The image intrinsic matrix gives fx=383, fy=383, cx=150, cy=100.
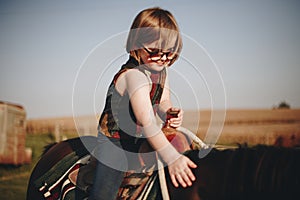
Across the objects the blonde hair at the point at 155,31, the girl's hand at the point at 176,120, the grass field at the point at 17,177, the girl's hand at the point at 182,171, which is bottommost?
the grass field at the point at 17,177

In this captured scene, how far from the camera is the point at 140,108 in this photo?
164 cm

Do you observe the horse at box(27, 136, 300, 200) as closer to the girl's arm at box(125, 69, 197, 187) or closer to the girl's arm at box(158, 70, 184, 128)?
the girl's arm at box(125, 69, 197, 187)

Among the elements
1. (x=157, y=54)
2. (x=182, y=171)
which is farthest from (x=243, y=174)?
(x=157, y=54)

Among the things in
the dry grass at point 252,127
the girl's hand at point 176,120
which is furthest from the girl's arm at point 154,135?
the dry grass at point 252,127

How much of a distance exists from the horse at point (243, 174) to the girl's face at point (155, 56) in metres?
0.43

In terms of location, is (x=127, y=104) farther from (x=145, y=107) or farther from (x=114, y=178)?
(x=114, y=178)

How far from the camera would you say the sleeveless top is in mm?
1728

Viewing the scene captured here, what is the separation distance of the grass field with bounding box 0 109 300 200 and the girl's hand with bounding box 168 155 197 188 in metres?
2.52

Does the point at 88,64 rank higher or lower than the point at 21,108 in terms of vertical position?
higher

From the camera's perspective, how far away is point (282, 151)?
61.9 inches

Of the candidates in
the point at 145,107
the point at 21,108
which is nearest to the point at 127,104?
the point at 145,107

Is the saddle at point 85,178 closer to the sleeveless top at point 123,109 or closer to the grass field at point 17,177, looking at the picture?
the sleeveless top at point 123,109

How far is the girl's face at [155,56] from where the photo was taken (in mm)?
1761

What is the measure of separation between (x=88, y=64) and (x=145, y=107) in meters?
0.45
